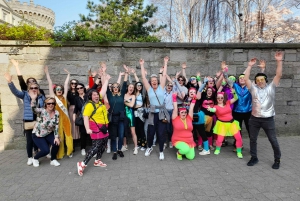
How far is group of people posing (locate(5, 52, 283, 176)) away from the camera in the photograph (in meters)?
3.99

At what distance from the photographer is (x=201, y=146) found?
520 cm

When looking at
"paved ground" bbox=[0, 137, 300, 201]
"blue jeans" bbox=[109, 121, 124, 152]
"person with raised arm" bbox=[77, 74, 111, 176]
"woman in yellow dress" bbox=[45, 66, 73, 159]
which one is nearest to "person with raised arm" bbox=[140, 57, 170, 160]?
"paved ground" bbox=[0, 137, 300, 201]

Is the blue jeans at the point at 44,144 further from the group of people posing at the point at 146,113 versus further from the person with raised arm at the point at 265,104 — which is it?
the person with raised arm at the point at 265,104

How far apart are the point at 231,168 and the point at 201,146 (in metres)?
1.25

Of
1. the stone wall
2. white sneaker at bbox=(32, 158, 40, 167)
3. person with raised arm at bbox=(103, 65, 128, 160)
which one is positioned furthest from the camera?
the stone wall

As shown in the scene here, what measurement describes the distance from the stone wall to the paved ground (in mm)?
1783

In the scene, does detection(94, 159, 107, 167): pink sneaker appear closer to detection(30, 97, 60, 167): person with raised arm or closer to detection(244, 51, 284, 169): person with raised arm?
detection(30, 97, 60, 167): person with raised arm

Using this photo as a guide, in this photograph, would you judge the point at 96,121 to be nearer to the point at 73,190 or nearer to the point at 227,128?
the point at 73,190

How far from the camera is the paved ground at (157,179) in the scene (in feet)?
10.1

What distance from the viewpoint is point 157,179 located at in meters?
3.58

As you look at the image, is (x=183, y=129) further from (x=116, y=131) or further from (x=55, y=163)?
(x=55, y=163)

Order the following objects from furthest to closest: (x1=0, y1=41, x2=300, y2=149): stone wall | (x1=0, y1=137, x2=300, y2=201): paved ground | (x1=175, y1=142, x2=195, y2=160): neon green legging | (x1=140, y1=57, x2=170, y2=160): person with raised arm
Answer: (x1=0, y1=41, x2=300, y2=149): stone wall → (x1=140, y1=57, x2=170, y2=160): person with raised arm → (x1=175, y1=142, x2=195, y2=160): neon green legging → (x1=0, y1=137, x2=300, y2=201): paved ground

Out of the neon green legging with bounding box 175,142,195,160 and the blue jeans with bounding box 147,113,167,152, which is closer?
the neon green legging with bounding box 175,142,195,160

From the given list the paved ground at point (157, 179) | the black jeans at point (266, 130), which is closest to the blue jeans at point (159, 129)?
the paved ground at point (157, 179)
